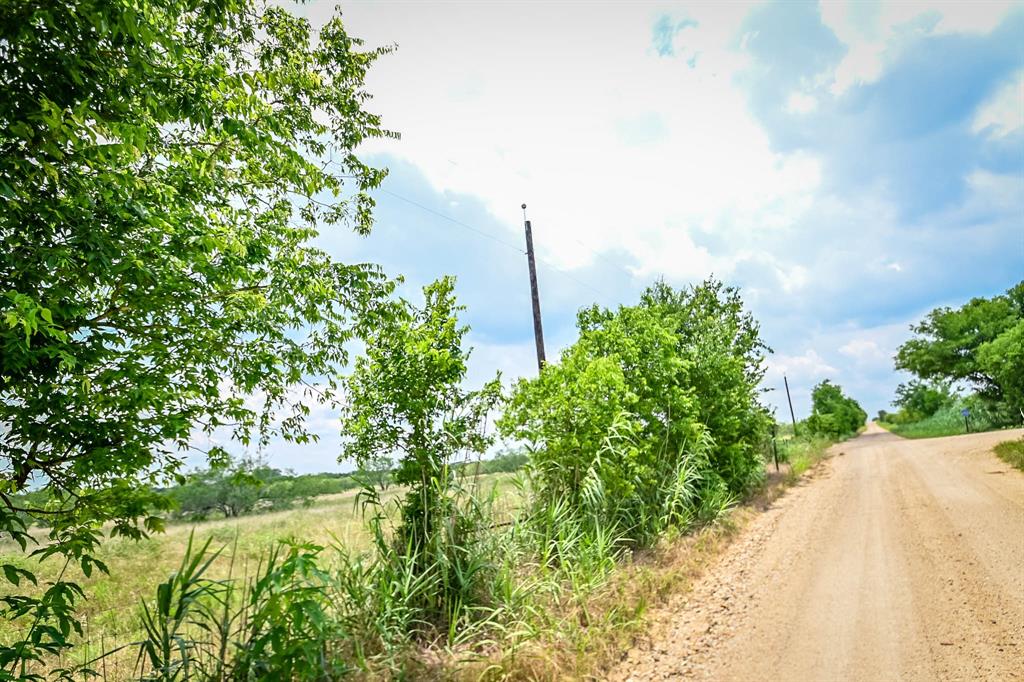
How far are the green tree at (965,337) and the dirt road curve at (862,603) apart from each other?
33636 millimetres

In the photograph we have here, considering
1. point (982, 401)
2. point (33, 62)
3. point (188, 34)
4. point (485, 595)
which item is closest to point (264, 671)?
point (485, 595)

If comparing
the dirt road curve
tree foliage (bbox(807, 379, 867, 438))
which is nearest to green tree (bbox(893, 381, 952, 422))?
tree foliage (bbox(807, 379, 867, 438))

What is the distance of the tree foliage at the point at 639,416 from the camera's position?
25.1 ft

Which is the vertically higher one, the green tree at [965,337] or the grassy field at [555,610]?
the green tree at [965,337]

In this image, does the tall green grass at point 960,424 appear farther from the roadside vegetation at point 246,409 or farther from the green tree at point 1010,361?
the roadside vegetation at point 246,409

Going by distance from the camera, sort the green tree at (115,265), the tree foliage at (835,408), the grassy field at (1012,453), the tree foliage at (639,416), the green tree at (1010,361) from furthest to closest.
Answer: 1. the tree foliage at (835,408)
2. the green tree at (1010,361)
3. the grassy field at (1012,453)
4. the tree foliage at (639,416)
5. the green tree at (115,265)

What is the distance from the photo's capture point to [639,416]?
9883mm

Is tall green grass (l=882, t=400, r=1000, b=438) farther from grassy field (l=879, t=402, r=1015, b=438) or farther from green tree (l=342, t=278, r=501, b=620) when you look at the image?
green tree (l=342, t=278, r=501, b=620)

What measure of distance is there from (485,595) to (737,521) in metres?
6.94

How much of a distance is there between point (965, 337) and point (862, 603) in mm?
42152

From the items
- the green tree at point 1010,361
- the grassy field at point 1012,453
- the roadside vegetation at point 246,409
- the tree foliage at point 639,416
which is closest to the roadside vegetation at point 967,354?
the green tree at point 1010,361

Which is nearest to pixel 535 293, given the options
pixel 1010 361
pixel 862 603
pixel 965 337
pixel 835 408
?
pixel 862 603

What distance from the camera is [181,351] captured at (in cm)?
511

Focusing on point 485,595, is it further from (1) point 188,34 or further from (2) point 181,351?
(1) point 188,34
